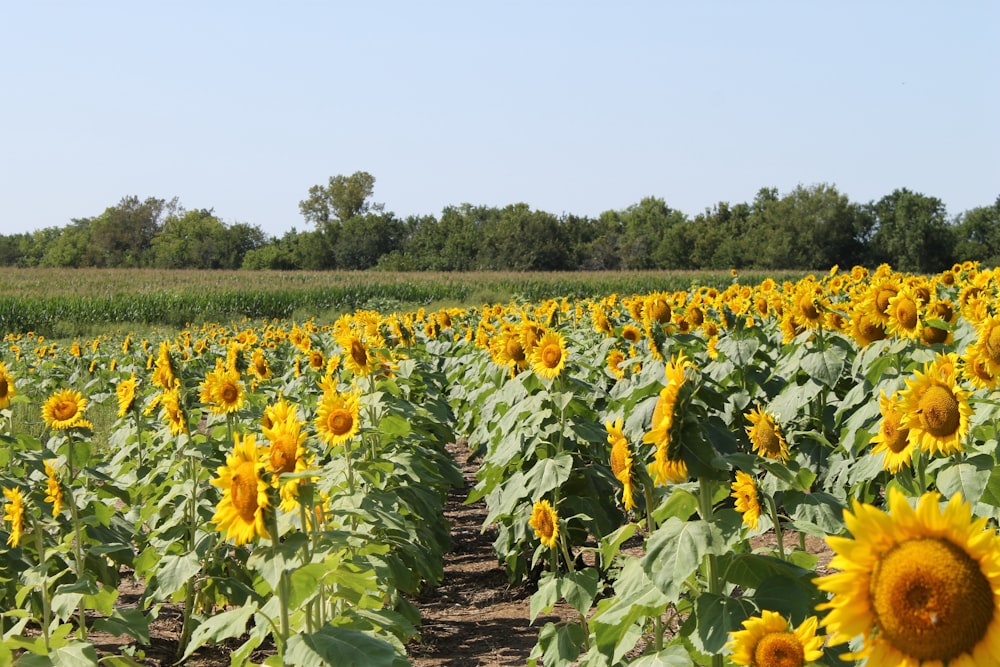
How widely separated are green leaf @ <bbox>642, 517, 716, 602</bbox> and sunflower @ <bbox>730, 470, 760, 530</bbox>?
0.61 meters

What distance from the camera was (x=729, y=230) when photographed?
76.4 meters

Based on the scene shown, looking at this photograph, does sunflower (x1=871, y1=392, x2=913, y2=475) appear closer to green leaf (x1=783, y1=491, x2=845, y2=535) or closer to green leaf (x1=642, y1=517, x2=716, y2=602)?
green leaf (x1=783, y1=491, x2=845, y2=535)

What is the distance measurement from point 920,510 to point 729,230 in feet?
253

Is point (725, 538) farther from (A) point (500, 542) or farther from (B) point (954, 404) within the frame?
(A) point (500, 542)

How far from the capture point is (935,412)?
297cm

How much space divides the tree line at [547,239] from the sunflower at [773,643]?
61877 mm

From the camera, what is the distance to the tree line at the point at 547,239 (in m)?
67.1

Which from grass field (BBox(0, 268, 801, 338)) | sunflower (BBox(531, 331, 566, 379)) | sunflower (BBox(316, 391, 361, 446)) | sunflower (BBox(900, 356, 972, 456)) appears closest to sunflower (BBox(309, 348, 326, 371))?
sunflower (BBox(531, 331, 566, 379))

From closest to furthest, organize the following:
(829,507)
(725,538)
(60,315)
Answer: (725,538)
(829,507)
(60,315)

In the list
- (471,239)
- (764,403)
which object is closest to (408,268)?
(471,239)

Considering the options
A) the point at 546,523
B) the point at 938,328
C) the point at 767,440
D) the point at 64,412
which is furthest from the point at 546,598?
the point at 64,412

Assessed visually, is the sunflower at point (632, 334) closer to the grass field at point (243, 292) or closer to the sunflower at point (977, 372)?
the sunflower at point (977, 372)

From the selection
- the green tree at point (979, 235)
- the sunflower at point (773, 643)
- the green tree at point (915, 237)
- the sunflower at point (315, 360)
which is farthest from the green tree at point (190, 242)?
the sunflower at point (773, 643)

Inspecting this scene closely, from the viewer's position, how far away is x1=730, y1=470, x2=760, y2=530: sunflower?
312cm
